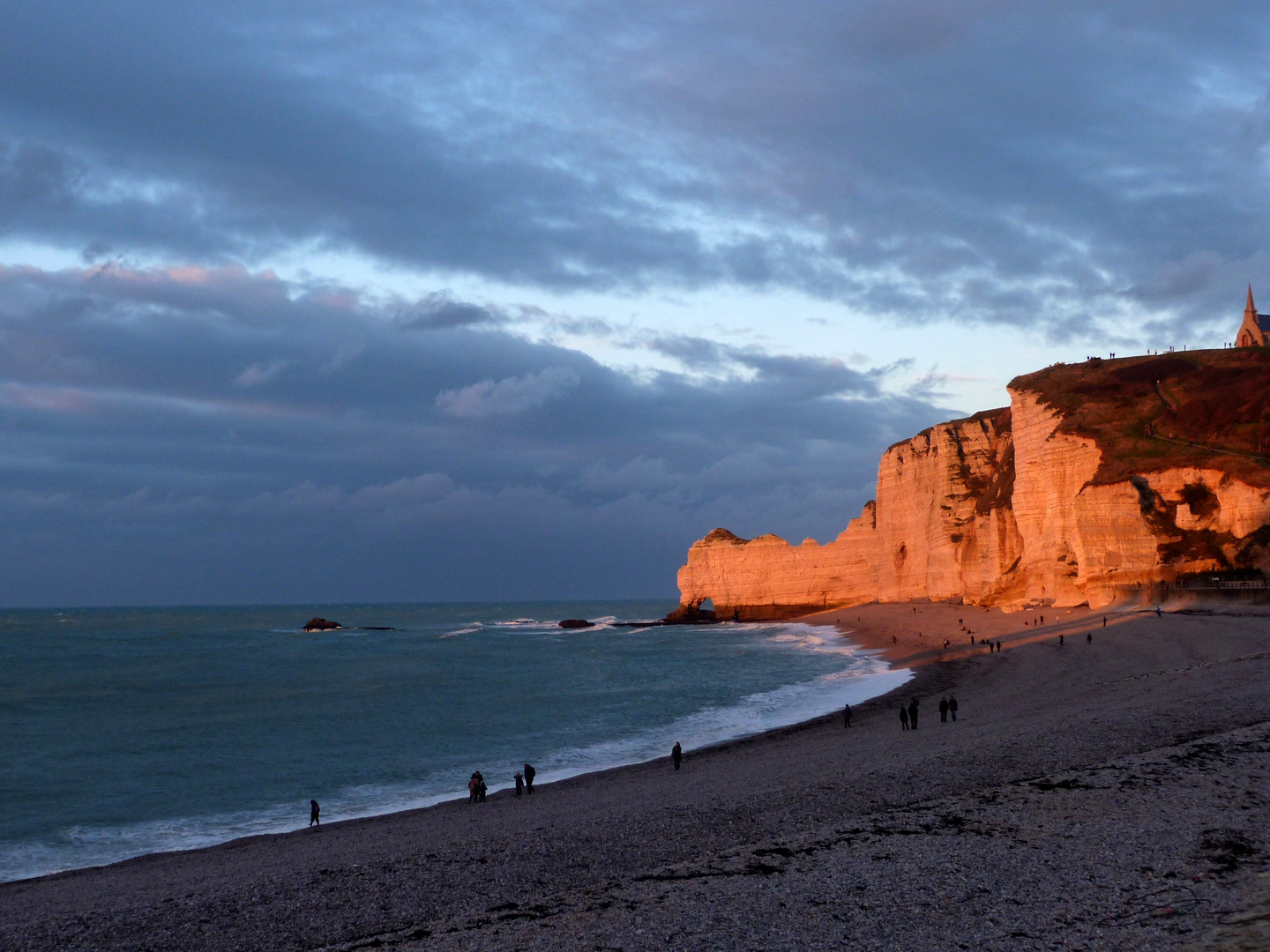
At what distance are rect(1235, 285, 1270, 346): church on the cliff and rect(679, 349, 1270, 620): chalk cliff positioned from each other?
3078 centimetres

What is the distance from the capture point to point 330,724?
35031 millimetres

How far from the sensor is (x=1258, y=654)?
1079 inches

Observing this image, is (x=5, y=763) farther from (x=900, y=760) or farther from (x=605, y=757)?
(x=900, y=760)

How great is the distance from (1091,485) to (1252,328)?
6078 cm

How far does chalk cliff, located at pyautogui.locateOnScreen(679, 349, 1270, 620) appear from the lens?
47031 millimetres

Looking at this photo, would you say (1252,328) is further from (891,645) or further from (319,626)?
(319,626)

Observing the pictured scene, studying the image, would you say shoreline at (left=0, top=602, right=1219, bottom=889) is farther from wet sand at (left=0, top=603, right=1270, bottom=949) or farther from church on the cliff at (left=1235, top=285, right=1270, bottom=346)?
church on the cliff at (left=1235, top=285, right=1270, bottom=346)

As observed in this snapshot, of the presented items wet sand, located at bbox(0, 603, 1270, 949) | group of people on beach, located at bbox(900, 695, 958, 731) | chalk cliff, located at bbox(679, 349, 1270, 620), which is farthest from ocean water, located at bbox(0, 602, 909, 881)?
chalk cliff, located at bbox(679, 349, 1270, 620)

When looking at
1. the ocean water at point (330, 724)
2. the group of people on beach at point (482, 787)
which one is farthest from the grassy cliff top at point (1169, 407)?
the group of people on beach at point (482, 787)

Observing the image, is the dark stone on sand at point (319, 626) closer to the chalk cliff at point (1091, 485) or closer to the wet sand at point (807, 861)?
the chalk cliff at point (1091, 485)

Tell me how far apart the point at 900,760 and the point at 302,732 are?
23384 mm

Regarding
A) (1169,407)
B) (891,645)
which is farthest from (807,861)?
(1169,407)

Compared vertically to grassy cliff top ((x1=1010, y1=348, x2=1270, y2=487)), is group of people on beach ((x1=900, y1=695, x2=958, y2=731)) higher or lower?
lower

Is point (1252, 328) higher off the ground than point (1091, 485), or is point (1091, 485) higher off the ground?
point (1252, 328)
